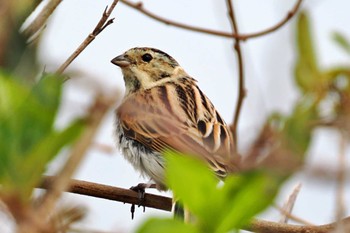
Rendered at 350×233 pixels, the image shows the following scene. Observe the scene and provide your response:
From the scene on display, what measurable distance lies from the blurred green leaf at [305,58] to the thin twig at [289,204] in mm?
401

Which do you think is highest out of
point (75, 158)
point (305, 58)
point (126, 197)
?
point (75, 158)

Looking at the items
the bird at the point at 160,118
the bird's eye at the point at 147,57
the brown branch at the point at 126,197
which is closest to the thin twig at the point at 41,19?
the brown branch at the point at 126,197

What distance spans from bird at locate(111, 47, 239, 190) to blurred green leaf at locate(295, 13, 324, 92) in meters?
1.01

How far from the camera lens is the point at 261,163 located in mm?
762

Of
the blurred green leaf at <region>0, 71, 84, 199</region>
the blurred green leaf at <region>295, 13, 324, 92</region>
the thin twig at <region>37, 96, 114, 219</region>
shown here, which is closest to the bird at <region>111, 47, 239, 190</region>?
the blurred green leaf at <region>295, 13, 324, 92</region>

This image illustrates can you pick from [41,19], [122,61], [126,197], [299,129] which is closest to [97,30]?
[41,19]

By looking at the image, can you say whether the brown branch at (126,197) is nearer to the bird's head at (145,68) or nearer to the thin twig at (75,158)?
the thin twig at (75,158)

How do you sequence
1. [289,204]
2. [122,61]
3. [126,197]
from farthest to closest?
[122,61] < [126,197] < [289,204]

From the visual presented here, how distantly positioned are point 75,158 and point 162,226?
0.14 metres

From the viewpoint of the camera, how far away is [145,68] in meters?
5.32

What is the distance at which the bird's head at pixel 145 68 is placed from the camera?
5129 millimetres

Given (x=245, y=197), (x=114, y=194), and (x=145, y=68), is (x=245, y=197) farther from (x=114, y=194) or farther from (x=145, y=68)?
(x=145, y=68)

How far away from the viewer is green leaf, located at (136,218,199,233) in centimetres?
76

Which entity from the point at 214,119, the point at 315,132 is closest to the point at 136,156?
the point at 214,119
